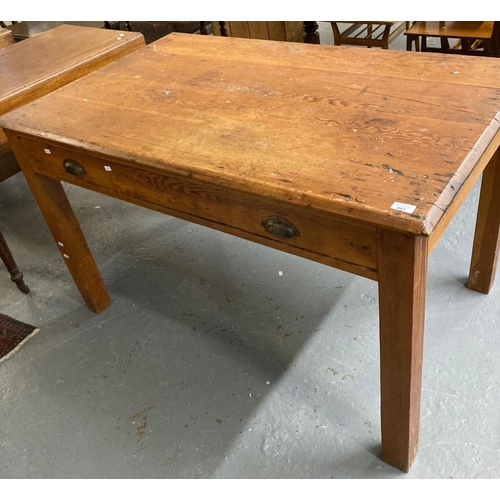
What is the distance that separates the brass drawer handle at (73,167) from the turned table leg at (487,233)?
3.61ft

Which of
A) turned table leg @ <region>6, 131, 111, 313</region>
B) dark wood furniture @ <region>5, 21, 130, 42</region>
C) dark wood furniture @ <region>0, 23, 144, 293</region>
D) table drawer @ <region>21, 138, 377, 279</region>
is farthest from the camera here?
dark wood furniture @ <region>5, 21, 130, 42</region>

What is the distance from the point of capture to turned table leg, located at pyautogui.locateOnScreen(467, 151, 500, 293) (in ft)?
4.61

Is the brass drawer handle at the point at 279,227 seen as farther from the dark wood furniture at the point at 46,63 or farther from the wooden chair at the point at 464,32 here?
the wooden chair at the point at 464,32

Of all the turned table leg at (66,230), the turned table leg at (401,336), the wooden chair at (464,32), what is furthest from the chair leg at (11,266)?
the wooden chair at (464,32)

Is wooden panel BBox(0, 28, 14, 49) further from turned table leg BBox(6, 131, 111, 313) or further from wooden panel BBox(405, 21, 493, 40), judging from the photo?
wooden panel BBox(405, 21, 493, 40)

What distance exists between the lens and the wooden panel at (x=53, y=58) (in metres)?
1.86

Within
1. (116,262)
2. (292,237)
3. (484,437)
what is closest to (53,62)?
(116,262)

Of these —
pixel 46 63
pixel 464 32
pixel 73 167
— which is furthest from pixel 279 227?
pixel 464 32

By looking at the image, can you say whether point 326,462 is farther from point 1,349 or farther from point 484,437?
point 1,349

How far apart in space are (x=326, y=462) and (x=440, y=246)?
943mm

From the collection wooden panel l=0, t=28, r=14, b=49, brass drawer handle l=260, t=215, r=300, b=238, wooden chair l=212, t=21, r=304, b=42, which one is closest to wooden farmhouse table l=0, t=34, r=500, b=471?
brass drawer handle l=260, t=215, r=300, b=238

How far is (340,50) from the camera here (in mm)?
1536

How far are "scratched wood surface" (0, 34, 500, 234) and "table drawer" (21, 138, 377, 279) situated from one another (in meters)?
0.06

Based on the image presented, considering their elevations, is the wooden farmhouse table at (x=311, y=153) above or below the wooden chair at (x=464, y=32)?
above
